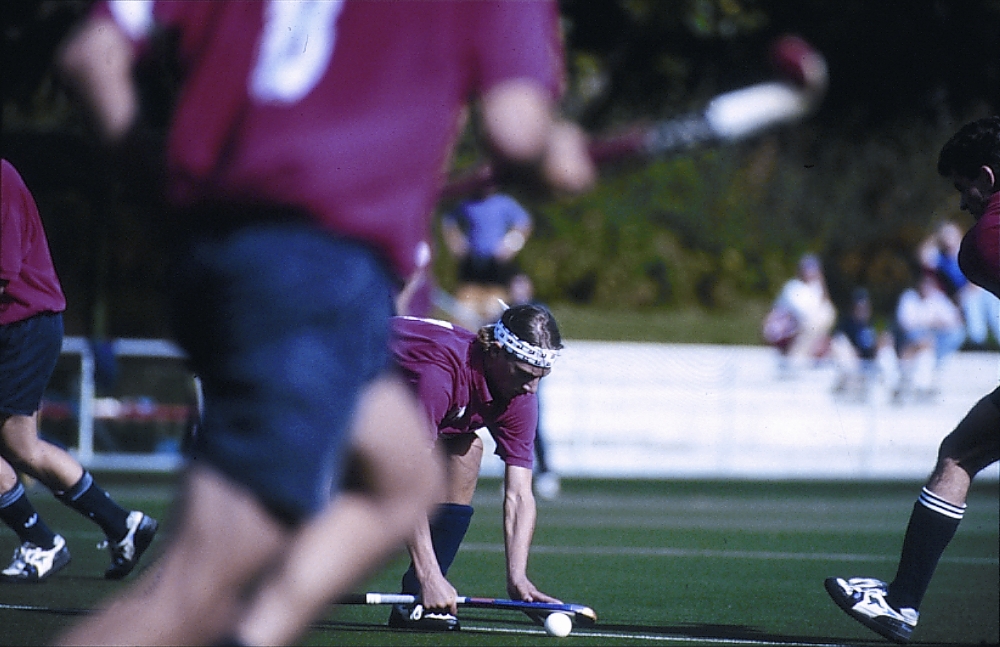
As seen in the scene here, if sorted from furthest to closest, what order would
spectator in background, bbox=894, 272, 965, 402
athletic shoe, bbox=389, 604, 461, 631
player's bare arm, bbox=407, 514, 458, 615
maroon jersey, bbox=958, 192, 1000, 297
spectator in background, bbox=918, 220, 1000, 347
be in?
spectator in background, bbox=918, 220, 1000, 347 → spectator in background, bbox=894, 272, 965, 402 → athletic shoe, bbox=389, 604, 461, 631 → maroon jersey, bbox=958, 192, 1000, 297 → player's bare arm, bbox=407, 514, 458, 615

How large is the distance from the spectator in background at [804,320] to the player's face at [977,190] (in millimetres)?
12794

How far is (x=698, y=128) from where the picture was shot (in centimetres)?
285

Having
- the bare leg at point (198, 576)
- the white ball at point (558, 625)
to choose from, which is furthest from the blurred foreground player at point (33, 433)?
the bare leg at point (198, 576)

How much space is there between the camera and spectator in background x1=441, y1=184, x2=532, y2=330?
1467 cm

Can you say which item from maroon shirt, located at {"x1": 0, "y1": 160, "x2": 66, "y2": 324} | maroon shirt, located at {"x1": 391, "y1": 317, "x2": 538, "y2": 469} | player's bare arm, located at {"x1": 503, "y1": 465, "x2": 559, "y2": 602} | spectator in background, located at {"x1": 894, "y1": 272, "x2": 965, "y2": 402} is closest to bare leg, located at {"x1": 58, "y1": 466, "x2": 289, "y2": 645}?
maroon shirt, located at {"x1": 391, "y1": 317, "x2": 538, "y2": 469}

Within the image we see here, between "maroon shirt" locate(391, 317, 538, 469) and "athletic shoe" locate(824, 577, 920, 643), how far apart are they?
126 centimetres

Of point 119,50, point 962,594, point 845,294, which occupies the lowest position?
point 845,294

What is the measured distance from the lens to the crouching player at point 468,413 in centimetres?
573

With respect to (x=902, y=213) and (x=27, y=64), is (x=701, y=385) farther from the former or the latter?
(x=902, y=213)

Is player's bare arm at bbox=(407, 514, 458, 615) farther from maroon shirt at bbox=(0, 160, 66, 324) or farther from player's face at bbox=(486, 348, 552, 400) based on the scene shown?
maroon shirt at bbox=(0, 160, 66, 324)

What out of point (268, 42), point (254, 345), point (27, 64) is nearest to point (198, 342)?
point (254, 345)

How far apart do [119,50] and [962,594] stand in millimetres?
5794

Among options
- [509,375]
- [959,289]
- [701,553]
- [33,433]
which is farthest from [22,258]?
[959,289]

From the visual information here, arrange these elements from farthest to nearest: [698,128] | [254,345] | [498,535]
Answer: [498,535]
[698,128]
[254,345]
